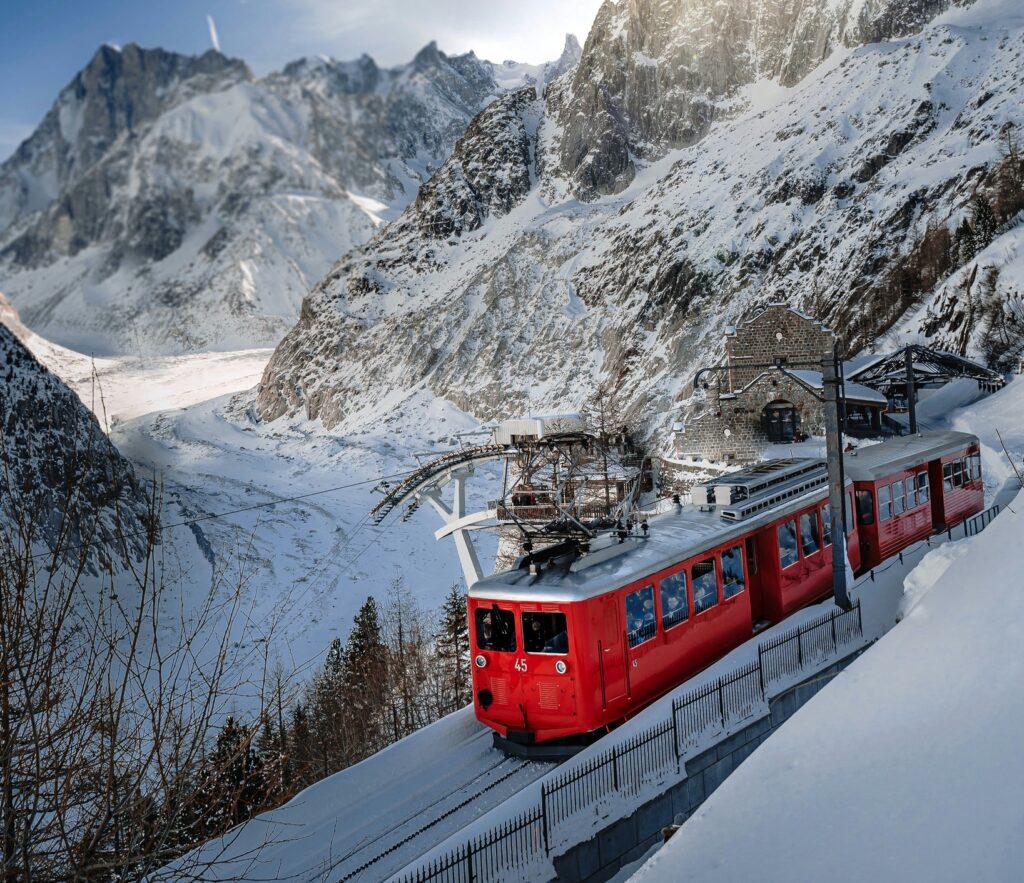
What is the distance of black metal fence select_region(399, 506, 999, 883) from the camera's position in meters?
8.89

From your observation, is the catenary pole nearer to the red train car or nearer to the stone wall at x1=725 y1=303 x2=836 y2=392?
the red train car

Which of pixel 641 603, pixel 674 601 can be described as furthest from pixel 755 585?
pixel 641 603

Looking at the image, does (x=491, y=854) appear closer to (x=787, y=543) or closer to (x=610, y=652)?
(x=610, y=652)

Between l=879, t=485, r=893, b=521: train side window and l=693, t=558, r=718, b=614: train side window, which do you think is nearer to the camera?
l=693, t=558, r=718, b=614: train side window

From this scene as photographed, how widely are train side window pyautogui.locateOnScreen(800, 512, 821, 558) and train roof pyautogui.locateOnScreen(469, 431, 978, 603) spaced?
13.6 inches

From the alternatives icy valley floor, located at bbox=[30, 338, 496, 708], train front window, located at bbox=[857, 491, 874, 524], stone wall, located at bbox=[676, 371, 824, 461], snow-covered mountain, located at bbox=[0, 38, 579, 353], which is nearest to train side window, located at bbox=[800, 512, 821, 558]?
train front window, located at bbox=[857, 491, 874, 524]

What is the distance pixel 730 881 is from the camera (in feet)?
22.5

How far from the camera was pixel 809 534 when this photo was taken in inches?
662

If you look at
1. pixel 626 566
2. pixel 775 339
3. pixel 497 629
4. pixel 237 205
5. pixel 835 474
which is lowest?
pixel 497 629

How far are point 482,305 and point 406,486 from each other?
6032 centimetres

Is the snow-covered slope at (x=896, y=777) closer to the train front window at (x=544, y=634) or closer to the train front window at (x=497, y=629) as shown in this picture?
the train front window at (x=544, y=634)

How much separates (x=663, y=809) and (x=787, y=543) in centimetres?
683

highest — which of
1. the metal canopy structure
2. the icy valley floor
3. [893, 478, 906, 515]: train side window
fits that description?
the metal canopy structure

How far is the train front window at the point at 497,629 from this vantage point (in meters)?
12.0
